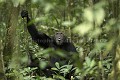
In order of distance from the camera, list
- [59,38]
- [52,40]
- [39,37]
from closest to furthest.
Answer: [59,38], [39,37], [52,40]

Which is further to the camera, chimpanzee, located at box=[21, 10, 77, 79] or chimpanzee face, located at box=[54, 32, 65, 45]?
chimpanzee face, located at box=[54, 32, 65, 45]

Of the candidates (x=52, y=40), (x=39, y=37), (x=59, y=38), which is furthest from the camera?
(x=52, y=40)

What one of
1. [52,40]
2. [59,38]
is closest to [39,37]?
[52,40]

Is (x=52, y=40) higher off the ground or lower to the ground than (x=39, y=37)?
lower

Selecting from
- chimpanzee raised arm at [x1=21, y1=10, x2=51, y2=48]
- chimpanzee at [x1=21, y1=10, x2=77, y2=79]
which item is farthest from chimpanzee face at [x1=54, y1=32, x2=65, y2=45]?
chimpanzee raised arm at [x1=21, y1=10, x2=51, y2=48]

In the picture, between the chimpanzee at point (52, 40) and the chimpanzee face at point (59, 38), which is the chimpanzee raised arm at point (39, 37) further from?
the chimpanzee face at point (59, 38)

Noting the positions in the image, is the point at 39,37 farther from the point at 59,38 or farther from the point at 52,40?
the point at 59,38

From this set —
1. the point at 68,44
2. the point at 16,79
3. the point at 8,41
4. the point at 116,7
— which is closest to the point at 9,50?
the point at 8,41

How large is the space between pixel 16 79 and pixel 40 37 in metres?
3.50

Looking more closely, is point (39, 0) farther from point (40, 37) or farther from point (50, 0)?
point (40, 37)

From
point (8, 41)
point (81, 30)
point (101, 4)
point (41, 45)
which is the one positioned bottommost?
point (41, 45)

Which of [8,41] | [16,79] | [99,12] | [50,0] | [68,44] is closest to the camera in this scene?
[99,12]

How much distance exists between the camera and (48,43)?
6.94 m

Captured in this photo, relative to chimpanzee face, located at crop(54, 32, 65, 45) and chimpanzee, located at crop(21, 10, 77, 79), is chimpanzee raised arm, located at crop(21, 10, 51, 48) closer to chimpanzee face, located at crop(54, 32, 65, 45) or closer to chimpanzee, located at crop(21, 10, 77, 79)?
chimpanzee, located at crop(21, 10, 77, 79)
